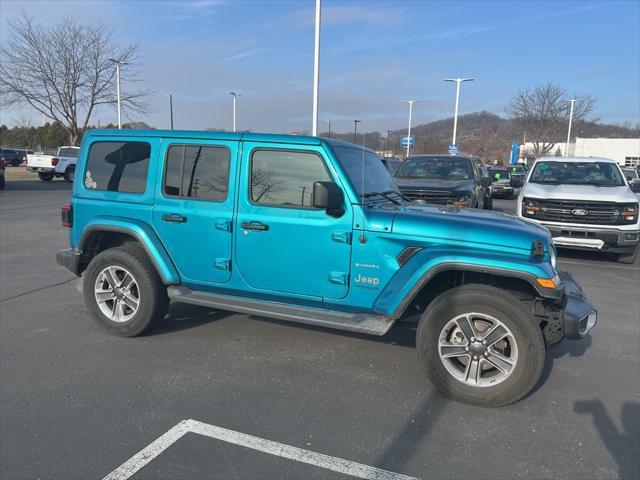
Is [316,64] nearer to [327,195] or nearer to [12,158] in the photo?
[327,195]

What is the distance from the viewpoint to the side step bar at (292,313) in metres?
3.82

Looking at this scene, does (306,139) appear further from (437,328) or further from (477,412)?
(477,412)

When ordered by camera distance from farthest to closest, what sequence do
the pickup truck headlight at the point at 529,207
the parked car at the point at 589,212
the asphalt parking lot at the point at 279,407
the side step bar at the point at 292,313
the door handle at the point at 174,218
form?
the pickup truck headlight at the point at 529,207
the parked car at the point at 589,212
the door handle at the point at 174,218
the side step bar at the point at 292,313
the asphalt parking lot at the point at 279,407

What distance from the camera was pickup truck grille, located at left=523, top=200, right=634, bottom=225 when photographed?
851 centimetres

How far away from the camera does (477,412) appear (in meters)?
Answer: 3.53

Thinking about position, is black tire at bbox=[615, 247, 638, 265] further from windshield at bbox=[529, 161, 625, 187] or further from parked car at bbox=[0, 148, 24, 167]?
parked car at bbox=[0, 148, 24, 167]

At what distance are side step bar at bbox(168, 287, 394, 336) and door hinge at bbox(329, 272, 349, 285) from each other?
264mm

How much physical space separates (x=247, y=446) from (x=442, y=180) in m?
8.20

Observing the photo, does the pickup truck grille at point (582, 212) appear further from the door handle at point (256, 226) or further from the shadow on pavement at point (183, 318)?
the door handle at point (256, 226)

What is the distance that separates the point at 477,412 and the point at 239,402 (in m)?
1.73

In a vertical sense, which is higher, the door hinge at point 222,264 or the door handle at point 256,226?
the door handle at point 256,226

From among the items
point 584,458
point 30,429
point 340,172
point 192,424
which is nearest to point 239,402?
point 192,424

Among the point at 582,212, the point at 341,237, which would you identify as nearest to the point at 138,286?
the point at 341,237

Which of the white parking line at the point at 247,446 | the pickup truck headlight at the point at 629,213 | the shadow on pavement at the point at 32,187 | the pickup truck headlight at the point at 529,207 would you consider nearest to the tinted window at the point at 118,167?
the white parking line at the point at 247,446
